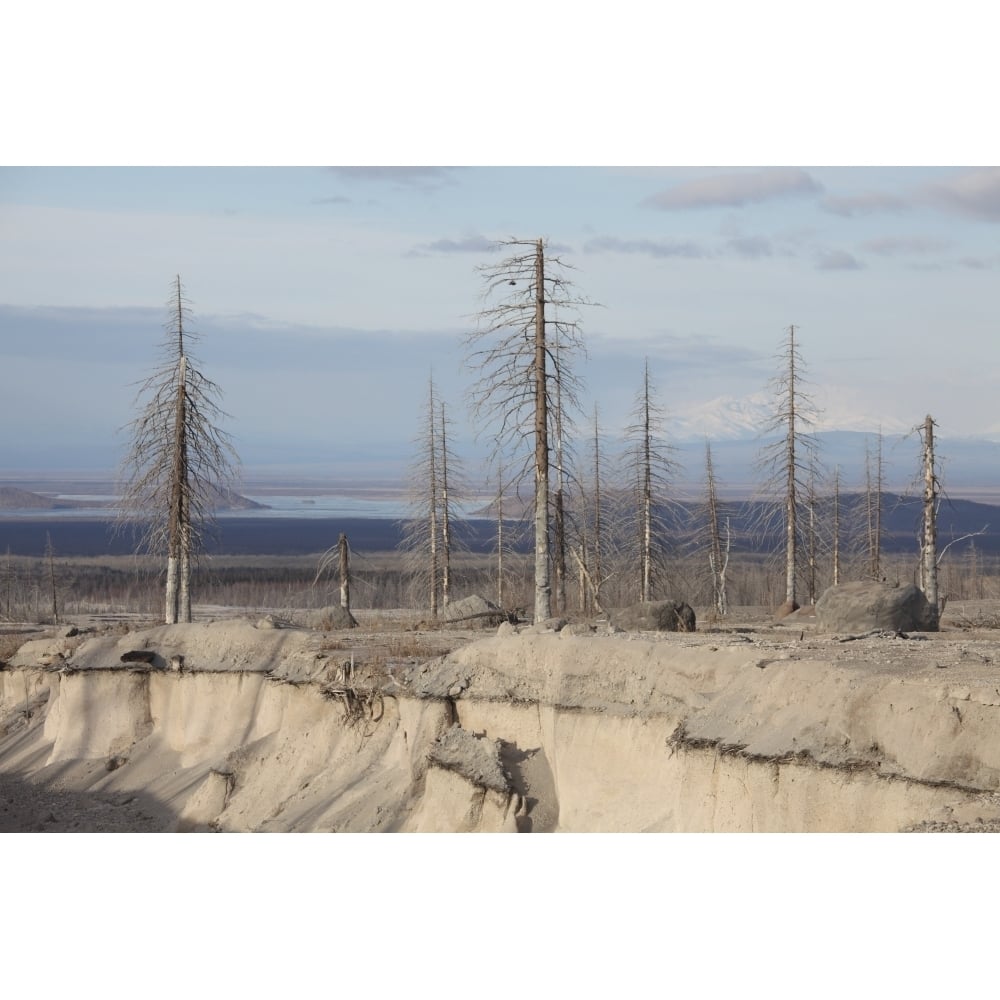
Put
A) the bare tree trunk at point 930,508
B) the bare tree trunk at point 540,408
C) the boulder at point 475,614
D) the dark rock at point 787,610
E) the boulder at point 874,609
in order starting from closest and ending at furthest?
the boulder at point 874,609, the bare tree trunk at point 540,408, the bare tree trunk at point 930,508, the boulder at point 475,614, the dark rock at point 787,610

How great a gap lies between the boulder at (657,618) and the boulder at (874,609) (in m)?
2.62

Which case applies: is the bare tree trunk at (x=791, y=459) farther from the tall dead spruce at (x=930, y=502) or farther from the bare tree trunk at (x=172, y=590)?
the bare tree trunk at (x=172, y=590)

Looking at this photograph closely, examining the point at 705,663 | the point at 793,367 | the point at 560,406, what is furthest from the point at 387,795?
the point at 793,367

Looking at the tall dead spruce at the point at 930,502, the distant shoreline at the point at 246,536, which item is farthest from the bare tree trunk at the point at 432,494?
the distant shoreline at the point at 246,536

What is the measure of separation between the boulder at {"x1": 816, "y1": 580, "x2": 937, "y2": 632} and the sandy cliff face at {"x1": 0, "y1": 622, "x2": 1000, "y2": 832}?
278 centimetres

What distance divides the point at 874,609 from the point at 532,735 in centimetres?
741

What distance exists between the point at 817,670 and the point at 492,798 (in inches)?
188

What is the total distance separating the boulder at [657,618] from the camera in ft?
80.3

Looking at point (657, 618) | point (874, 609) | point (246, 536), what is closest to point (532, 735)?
point (657, 618)

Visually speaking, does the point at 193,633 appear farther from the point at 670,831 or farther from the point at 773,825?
the point at 773,825

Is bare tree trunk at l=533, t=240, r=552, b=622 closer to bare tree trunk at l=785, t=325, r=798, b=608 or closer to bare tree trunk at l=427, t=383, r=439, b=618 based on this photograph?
bare tree trunk at l=785, t=325, r=798, b=608

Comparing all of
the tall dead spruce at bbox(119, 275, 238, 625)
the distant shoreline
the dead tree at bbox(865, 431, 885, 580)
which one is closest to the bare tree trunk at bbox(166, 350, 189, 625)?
the tall dead spruce at bbox(119, 275, 238, 625)

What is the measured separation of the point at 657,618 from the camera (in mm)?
24609

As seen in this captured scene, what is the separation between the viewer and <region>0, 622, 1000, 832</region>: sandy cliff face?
13.0 m
